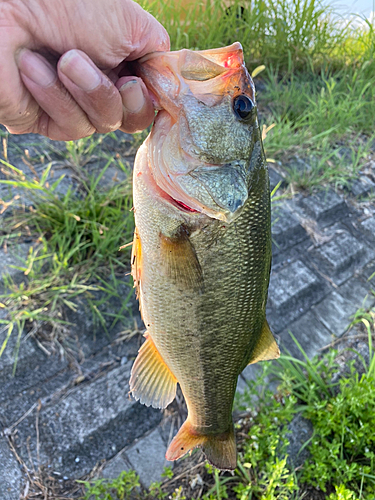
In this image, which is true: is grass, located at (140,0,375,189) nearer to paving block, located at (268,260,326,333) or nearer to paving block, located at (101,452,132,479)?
paving block, located at (268,260,326,333)

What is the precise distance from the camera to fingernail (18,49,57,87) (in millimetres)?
1012

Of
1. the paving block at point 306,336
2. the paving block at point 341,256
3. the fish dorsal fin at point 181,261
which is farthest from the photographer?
the paving block at point 341,256

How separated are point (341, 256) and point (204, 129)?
2460mm

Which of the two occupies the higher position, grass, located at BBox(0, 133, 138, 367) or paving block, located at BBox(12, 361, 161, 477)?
grass, located at BBox(0, 133, 138, 367)

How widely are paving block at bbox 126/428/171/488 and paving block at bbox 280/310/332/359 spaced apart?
1.04m

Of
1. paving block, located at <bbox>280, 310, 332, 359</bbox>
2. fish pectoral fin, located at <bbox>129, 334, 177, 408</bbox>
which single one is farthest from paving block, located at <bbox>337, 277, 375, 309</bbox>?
fish pectoral fin, located at <bbox>129, 334, 177, 408</bbox>

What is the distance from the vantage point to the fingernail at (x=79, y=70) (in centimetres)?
99

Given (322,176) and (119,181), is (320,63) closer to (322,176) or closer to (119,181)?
(322,176)

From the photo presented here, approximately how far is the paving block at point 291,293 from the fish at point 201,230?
1.20 m

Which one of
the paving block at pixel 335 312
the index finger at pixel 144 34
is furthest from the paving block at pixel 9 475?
the paving block at pixel 335 312

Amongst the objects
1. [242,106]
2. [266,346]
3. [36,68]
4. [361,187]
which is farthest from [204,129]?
[361,187]

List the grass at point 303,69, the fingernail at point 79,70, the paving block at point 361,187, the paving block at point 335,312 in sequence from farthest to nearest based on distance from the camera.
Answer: the paving block at point 361,187
the grass at point 303,69
the paving block at point 335,312
the fingernail at point 79,70

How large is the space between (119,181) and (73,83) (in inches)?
66.3

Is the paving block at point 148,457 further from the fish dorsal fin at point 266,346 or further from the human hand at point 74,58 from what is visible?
the human hand at point 74,58
